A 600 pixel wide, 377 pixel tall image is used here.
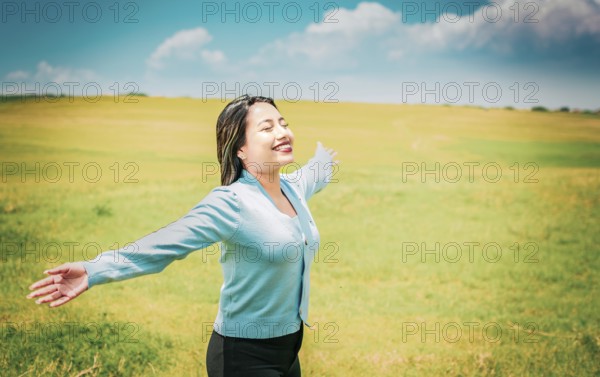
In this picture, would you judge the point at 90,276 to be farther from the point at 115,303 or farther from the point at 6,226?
the point at 6,226

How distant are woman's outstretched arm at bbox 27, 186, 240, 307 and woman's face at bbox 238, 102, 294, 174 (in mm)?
286

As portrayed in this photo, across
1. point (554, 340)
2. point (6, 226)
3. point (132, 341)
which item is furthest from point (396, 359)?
point (6, 226)

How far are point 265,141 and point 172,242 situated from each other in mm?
698

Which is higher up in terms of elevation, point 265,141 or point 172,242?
point 265,141

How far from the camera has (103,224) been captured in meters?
8.48

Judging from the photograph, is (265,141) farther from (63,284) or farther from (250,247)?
(63,284)

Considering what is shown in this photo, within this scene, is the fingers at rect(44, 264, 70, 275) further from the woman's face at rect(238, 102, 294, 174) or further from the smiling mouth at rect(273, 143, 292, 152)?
the smiling mouth at rect(273, 143, 292, 152)

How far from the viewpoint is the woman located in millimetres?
2082

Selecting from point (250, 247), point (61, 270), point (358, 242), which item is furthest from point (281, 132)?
point (358, 242)

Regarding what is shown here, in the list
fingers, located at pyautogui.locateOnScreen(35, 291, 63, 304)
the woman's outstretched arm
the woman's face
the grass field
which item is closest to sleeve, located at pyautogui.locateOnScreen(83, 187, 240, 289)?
the woman's outstretched arm

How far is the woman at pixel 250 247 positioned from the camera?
2.08 metres

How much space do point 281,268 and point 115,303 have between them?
3753 millimetres

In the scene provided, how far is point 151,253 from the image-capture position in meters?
2.03

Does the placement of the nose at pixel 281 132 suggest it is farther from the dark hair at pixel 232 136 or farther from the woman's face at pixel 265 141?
the dark hair at pixel 232 136
